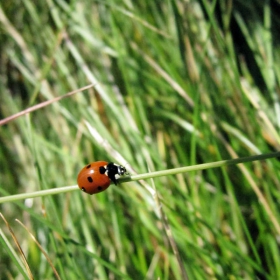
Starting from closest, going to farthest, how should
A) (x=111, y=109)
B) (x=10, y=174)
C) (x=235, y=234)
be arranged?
(x=235, y=234), (x=111, y=109), (x=10, y=174)

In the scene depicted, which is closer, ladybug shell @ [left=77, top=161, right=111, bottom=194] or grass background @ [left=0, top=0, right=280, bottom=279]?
ladybug shell @ [left=77, top=161, right=111, bottom=194]

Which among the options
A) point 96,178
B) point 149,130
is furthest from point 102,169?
point 149,130

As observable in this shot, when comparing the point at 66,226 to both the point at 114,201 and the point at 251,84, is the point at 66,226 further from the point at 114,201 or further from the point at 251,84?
the point at 251,84

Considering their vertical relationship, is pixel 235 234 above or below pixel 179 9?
below

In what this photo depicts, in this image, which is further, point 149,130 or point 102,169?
point 149,130

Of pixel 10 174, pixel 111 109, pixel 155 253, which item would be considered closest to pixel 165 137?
pixel 111 109

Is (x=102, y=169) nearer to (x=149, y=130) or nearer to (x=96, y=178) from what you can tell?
(x=96, y=178)

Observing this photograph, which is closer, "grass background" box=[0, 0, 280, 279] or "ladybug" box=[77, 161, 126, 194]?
"ladybug" box=[77, 161, 126, 194]
